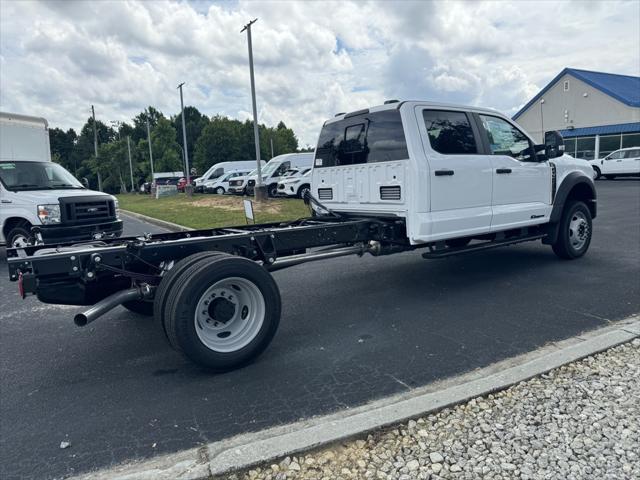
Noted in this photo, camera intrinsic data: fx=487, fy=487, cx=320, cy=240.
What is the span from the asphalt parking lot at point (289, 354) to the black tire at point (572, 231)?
259 millimetres

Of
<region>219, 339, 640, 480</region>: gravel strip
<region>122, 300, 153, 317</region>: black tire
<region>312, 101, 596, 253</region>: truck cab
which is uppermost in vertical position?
<region>312, 101, 596, 253</region>: truck cab

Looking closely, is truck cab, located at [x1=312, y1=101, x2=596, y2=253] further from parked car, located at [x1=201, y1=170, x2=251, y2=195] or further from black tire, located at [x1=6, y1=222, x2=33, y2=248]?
parked car, located at [x1=201, y1=170, x2=251, y2=195]

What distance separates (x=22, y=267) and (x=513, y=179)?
18.4 feet

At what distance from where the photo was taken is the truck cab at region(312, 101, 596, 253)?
547cm

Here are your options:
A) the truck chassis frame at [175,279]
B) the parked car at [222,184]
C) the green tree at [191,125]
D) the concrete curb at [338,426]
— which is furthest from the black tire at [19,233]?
the green tree at [191,125]

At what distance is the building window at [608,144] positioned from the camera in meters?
34.2

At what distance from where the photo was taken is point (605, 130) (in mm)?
34750

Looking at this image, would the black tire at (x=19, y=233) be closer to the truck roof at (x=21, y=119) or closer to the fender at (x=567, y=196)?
the truck roof at (x=21, y=119)

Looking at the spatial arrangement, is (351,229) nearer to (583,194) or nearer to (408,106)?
(408,106)

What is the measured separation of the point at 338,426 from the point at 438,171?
11.0 feet

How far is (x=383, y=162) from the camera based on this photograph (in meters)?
5.75

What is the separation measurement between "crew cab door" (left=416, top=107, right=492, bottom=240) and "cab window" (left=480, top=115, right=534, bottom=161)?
31cm

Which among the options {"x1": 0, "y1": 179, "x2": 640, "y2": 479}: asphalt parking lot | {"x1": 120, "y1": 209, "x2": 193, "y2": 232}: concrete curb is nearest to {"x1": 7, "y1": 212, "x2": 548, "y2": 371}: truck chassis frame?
{"x1": 0, "y1": 179, "x2": 640, "y2": 479}: asphalt parking lot

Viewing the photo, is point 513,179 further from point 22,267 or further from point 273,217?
point 273,217
